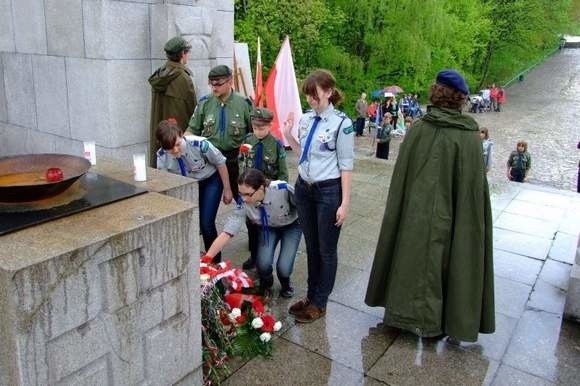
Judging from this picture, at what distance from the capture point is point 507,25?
36031 millimetres

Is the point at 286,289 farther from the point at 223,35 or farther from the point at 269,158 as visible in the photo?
the point at 223,35

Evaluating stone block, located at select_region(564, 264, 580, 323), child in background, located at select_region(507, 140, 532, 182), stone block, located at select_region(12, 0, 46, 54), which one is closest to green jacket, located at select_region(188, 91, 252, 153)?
stone block, located at select_region(564, 264, 580, 323)

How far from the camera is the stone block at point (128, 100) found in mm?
5949

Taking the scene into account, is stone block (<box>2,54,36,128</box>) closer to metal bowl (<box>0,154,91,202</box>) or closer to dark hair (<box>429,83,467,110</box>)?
metal bowl (<box>0,154,91,202</box>)

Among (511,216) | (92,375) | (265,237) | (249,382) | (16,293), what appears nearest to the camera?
(16,293)

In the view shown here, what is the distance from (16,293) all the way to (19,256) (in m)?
0.16

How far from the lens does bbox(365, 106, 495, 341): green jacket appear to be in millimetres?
3330

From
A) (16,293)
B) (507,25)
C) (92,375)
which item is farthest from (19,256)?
(507,25)

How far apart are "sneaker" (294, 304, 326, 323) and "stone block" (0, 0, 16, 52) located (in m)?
5.62

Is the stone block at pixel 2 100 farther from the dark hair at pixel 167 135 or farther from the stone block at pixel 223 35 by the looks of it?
the dark hair at pixel 167 135

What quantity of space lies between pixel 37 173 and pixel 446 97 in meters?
2.49

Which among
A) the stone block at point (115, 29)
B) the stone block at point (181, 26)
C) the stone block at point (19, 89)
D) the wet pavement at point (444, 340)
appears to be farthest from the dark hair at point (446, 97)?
the stone block at point (19, 89)

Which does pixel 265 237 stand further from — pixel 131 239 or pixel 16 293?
pixel 16 293

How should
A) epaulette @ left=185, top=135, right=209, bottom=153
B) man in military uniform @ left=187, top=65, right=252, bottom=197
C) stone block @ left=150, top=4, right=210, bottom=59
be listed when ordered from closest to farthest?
epaulette @ left=185, top=135, right=209, bottom=153 < man in military uniform @ left=187, top=65, right=252, bottom=197 < stone block @ left=150, top=4, right=210, bottom=59
